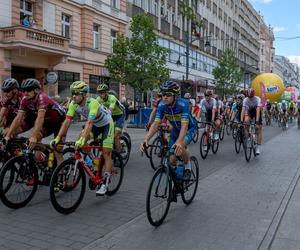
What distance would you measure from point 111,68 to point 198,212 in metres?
18.7

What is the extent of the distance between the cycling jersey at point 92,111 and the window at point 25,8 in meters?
18.5

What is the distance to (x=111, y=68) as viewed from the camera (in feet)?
79.2

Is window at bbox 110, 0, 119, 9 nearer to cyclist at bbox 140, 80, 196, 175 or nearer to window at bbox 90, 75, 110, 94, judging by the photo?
window at bbox 90, 75, 110, 94

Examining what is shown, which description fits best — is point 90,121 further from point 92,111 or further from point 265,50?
point 265,50

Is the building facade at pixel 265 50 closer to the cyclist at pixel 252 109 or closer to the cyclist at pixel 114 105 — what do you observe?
the cyclist at pixel 252 109

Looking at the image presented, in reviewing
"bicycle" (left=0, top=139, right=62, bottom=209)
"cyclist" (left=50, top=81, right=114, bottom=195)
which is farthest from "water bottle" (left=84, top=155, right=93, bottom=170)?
"bicycle" (left=0, top=139, right=62, bottom=209)

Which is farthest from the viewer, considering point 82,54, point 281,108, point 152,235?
point 82,54

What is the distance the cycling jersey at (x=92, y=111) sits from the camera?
623cm

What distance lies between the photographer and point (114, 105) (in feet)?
31.0

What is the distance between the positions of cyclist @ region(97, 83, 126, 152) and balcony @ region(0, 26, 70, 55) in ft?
43.2

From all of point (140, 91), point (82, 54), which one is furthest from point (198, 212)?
point (82, 54)

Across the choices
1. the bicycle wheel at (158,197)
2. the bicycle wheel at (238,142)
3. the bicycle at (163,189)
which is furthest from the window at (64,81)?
the bicycle wheel at (158,197)

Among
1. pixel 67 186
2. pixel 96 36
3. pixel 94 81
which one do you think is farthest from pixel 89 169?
pixel 96 36

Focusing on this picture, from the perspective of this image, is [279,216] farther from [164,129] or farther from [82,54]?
[82,54]
